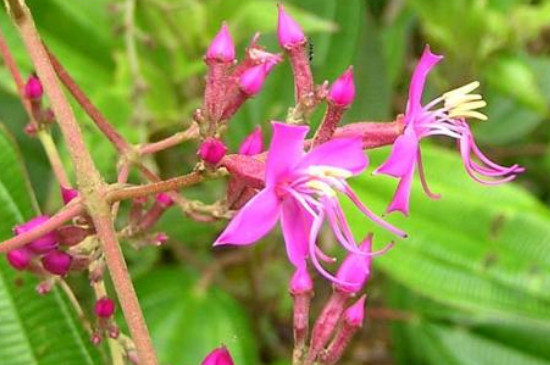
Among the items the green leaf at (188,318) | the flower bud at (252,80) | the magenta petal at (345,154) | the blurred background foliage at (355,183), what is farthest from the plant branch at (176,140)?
the green leaf at (188,318)

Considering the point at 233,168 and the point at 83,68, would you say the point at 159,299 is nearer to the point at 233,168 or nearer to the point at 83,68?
the point at 83,68

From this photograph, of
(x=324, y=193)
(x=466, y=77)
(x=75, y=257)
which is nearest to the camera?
(x=324, y=193)

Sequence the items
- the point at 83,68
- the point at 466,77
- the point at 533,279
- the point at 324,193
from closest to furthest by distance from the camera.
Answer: the point at 324,193
the point at 533,279
the point at 83,68
the point at 466,77

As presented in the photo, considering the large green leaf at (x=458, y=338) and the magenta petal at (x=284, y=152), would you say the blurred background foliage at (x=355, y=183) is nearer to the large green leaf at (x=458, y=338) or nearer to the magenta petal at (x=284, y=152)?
the large green leaf at (x=458, y=338)

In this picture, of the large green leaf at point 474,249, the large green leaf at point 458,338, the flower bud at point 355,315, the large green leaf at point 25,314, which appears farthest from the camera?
the large green leaf at point 458,338

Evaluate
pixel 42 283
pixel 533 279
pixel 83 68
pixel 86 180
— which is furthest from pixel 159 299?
pixel 86 180

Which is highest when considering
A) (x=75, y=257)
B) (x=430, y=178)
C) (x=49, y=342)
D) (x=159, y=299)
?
(x=75, y=257)

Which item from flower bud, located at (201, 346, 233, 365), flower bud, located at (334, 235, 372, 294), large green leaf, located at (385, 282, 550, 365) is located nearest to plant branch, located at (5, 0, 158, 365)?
flower bud, located at (201, 346, 233, 365)
